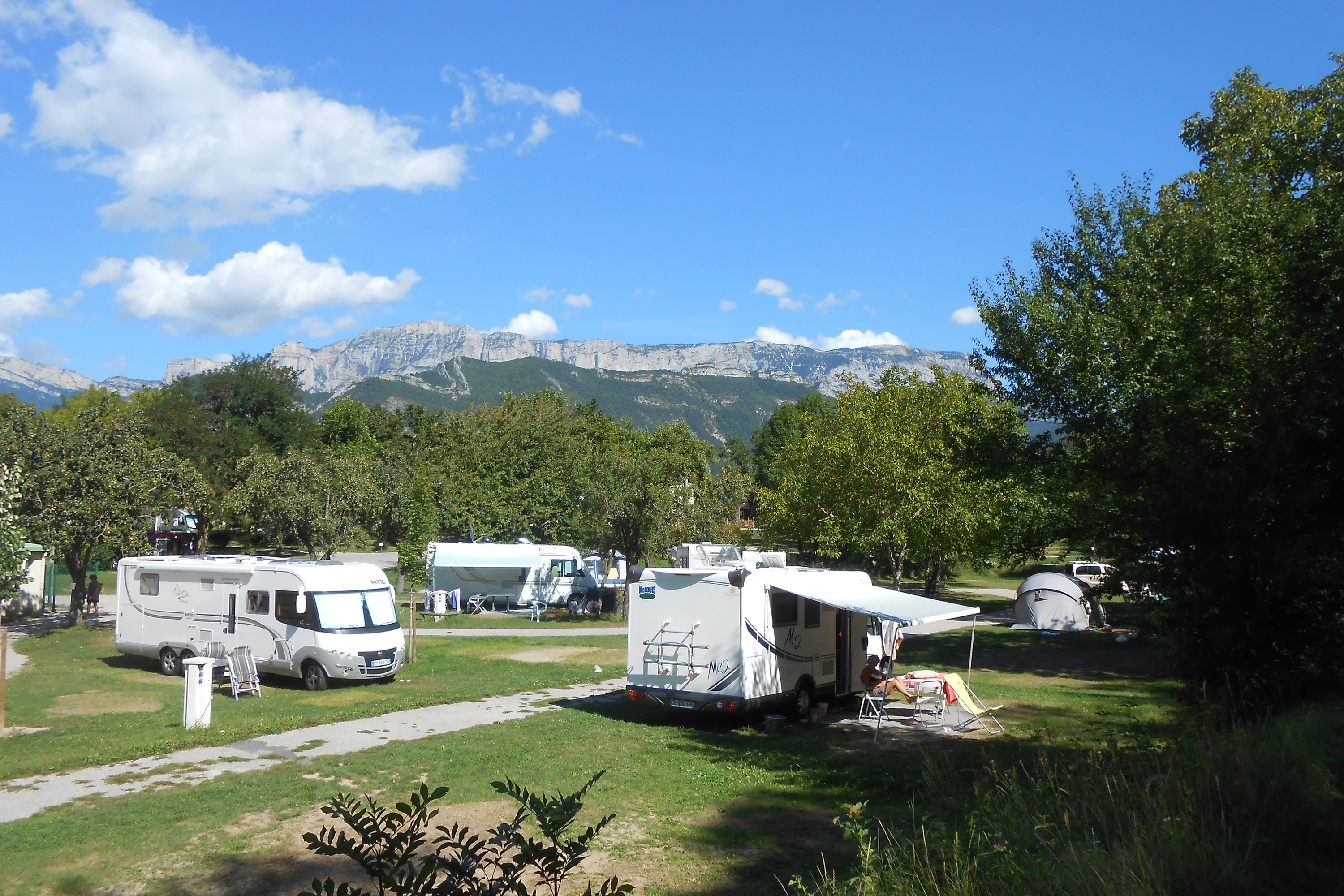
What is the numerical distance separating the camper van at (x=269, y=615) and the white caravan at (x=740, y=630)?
6.11m

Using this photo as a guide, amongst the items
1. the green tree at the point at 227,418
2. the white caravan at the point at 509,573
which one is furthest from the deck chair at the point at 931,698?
the green tree at the point at 227,418

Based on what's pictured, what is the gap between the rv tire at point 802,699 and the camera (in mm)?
13672

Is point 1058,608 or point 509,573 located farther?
point 509,573

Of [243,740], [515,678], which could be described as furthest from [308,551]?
[243,740]

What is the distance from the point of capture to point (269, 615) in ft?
55.3

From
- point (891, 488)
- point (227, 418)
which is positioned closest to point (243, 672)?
point (891, 488)

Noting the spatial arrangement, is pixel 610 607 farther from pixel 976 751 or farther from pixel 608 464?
pixel 976 751

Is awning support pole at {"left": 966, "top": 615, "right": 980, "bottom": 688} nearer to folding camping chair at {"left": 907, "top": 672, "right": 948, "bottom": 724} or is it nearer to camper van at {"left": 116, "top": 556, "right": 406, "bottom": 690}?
folding camping chair at {"left": 907, "top": 672, "right": 948, "bottom": 724}

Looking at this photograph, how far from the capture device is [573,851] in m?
2.83

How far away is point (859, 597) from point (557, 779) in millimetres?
5851

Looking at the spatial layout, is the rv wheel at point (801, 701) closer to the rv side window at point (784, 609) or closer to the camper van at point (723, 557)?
the rv side window at point (784, 609)

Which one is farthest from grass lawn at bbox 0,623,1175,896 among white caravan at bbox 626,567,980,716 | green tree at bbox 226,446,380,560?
green tree at bbox 226,446,380,560

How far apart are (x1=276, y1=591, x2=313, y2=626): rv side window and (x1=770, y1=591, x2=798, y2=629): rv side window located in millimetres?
8899

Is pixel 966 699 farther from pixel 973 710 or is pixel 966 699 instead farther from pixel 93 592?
pixel 93 592
